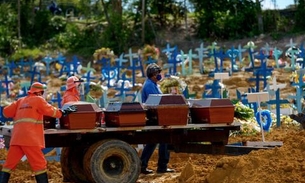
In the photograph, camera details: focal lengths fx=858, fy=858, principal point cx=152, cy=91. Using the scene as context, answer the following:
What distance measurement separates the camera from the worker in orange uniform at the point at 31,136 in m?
10.6

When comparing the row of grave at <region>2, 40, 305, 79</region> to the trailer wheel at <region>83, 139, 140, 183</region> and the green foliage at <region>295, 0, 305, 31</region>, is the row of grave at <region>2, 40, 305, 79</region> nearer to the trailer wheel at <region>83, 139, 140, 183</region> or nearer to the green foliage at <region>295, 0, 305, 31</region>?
the green foliage at <region>295, 0, 305, 31</region>

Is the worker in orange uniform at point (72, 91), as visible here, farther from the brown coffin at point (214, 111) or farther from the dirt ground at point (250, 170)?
the brown coffin at point (214, 111)

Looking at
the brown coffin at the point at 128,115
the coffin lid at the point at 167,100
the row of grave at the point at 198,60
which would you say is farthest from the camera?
the row of grave at the point at 198,60

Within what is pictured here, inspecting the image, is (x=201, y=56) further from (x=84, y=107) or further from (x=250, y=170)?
(x=250, y=170)

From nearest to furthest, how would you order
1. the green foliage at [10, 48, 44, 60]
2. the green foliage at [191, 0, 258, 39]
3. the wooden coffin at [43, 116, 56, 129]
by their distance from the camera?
the wooden coffin at [43, 116, 56, 129]
the green foliage at [10, 48, 44, 60]
the green foliage at [191, 0, 258, 39]

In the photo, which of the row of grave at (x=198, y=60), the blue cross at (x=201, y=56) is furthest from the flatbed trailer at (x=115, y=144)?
the blue cross at (x=201, y=56)

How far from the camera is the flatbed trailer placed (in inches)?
442

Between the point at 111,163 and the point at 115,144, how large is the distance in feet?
0.93

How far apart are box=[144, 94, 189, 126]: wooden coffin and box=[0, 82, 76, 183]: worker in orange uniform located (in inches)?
54.0

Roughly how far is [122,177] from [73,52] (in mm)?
28284

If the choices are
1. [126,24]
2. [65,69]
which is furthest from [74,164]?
[126,24]

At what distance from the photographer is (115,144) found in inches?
446

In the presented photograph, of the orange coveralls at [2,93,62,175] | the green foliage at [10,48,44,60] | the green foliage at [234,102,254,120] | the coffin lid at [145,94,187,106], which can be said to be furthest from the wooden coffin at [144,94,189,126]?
the green foliage at [10,48,44,60]

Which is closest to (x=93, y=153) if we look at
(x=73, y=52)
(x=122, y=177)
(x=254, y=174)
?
(x=122, y=177)
